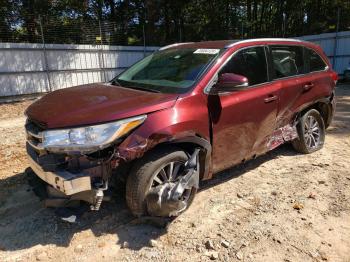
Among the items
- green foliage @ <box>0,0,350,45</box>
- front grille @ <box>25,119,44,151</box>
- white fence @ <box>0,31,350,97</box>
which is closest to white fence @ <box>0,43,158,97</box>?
white fence @ <box>0,31,350,97</box>

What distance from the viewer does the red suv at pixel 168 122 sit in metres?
2.87

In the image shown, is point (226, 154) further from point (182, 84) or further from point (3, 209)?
point (3, 209)

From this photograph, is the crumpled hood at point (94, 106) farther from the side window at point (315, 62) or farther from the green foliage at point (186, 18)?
the green foliage at point (186, 18)

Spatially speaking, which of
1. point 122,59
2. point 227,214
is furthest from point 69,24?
point 227,214

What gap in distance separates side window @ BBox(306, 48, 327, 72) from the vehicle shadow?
11.3 feet

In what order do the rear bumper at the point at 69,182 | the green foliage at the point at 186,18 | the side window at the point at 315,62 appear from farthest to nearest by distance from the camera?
1. the green foliage at the point at 186,18
2. the side window at the point at 315,62
3. the rear bumper at the point at 69,182

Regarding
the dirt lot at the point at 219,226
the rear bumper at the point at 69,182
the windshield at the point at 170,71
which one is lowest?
the dirt lot at the point at 219,226

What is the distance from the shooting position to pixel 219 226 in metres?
3.36

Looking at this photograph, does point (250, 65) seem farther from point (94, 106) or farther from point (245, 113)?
point (94, 106)

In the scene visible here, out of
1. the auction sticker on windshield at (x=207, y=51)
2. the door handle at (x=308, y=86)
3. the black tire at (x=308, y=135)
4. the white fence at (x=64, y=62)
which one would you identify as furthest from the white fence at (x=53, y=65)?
the door handle at (x=308, y=86)

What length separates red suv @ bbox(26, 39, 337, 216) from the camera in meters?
2.87

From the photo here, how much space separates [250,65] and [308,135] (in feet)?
6.08

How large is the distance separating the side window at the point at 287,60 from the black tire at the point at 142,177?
7.06ft

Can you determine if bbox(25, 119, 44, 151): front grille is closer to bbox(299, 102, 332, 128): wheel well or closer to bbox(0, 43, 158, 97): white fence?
bbox(299, 102, 332, 128): wheel well
